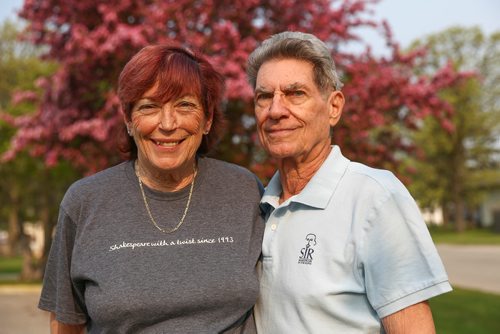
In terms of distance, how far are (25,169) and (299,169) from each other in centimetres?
1654

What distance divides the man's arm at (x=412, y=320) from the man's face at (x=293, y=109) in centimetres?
79

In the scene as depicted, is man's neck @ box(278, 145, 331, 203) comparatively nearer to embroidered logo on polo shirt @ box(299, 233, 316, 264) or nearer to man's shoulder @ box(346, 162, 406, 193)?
man's shoulder @ box(346, 162, 406, 193)

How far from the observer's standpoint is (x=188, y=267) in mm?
2578

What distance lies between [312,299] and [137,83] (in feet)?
3.74

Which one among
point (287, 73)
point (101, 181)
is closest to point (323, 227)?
point (287, 73)

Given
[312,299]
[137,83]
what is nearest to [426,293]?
[312,299]

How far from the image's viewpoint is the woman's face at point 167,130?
2666 mm

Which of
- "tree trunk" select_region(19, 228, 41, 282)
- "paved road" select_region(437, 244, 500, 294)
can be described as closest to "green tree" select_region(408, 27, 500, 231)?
"paved road" select_region(437, 244, 500, 294)

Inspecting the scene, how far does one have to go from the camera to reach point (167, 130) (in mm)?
2662

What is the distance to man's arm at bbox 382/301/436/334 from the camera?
215 centimetres

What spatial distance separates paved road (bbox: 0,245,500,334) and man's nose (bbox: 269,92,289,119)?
7.81 meters

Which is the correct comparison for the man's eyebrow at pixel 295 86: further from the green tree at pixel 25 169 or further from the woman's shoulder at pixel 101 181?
the green tree at pixel 25 169

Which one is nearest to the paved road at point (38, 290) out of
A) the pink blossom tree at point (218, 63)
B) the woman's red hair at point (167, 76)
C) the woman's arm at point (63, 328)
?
the pink blossom tree at point (218, 63)

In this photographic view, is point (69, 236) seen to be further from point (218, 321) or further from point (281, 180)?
point (281, 180)
